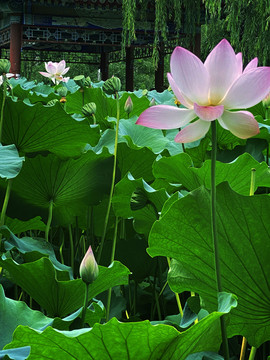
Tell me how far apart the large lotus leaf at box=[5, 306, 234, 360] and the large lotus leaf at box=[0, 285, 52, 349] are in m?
0.11

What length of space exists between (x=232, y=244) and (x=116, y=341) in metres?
0.15

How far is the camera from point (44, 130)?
0.85m

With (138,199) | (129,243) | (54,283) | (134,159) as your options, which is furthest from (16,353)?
(134,159)

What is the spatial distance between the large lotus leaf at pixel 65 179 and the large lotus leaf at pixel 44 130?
0.15 feet

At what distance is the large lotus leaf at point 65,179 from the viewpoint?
819 mm

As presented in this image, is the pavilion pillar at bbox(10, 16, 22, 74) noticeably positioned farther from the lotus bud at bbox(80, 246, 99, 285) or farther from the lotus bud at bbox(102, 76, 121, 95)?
the lotus bud at bbox(80, 246, 99, 285)

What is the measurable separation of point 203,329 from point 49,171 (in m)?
0.48

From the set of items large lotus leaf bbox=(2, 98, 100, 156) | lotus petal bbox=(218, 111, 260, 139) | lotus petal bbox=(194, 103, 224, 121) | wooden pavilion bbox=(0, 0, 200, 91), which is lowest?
large lotus leaf bbox=(2, 98, 100, 156)

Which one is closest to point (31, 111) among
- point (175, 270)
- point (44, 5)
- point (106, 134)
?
point (106, 134)

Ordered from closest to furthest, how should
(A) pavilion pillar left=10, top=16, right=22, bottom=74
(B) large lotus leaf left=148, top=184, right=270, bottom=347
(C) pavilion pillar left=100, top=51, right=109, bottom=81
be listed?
(B) large lotus leaf left=148, top=184, right=270, bottom=347
(A) pavilion pillar left=10, top=16, right=22, bottom=74
(C) pavilion pillar left=100, top=51, right=109, bottom=81

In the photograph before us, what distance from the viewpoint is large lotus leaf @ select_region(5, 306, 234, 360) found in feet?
1.23

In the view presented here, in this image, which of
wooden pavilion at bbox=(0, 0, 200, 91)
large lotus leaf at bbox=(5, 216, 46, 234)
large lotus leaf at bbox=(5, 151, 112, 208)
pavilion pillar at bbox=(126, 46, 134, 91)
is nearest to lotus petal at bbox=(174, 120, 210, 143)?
large lotus leaf at bbox=(5, 151, 112, 208)

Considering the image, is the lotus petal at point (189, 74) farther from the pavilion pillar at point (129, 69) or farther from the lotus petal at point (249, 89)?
the pavilion pillar at point (129, 69)

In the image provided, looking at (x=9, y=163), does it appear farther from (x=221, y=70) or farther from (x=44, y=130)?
(x=221, y=70)
